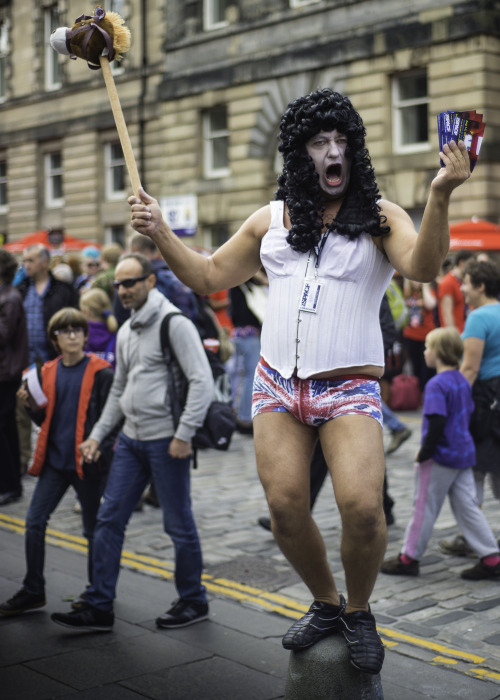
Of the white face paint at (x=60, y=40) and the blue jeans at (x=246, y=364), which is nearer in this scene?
the white face paint at (x=60, y=40)

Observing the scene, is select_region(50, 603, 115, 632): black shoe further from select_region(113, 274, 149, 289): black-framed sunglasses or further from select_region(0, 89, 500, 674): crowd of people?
select_region(113, 274, 149, 289): black-framed sunglasses

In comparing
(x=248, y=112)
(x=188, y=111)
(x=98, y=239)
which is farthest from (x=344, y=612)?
(x=98, y=239)

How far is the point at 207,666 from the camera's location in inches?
175

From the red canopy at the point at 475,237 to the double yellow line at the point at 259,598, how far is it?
25.8 feet

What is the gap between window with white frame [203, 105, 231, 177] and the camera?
85.1 feet

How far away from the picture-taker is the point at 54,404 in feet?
18.3

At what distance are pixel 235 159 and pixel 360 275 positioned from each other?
22.0 m

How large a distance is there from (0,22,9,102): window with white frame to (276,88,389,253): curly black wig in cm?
3269

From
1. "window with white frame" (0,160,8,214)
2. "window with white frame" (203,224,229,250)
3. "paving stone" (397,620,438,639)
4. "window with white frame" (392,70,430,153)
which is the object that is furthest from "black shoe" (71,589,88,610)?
"window with white frame" (0,160,8,214)

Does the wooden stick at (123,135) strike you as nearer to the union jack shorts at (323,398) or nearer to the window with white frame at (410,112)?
the union jack shorts at (323,398)

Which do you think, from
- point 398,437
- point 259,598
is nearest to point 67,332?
point 259,598

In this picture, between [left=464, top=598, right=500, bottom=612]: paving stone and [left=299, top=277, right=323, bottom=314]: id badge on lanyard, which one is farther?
[left=464, top=598, right=500, bottom=612]: paving stone

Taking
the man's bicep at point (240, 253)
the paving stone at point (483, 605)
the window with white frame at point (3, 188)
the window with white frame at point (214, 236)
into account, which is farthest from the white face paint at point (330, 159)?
the window with white frame at point (3, 188)

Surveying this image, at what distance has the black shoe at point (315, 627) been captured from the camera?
3.43 meters
